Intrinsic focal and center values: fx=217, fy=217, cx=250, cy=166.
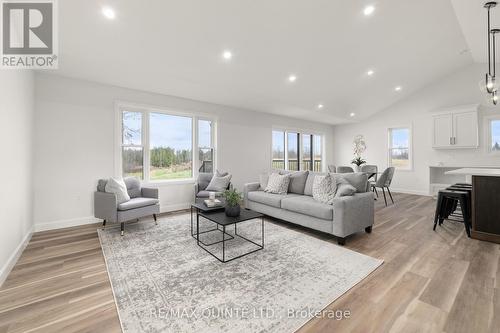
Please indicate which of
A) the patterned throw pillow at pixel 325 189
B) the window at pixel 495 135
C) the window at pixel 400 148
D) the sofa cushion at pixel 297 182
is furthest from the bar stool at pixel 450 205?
the window at pixel 400 148

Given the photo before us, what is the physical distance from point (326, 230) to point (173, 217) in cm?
292

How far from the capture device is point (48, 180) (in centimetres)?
362

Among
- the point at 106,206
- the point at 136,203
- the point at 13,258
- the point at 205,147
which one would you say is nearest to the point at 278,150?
the point at 205,147

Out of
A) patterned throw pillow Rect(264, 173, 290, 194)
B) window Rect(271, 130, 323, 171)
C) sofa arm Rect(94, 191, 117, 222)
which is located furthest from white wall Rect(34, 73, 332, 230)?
window Rect(271, 130, 323, 171)

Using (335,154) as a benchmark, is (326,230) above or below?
below

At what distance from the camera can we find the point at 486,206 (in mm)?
3053

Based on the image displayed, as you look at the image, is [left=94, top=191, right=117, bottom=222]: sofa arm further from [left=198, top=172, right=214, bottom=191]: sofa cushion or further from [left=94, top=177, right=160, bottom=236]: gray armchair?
[left=198, top=172, right=214, bottom=191]: sofa cushion

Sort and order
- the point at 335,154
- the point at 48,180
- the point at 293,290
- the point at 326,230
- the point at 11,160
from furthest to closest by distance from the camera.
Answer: the point at 335,154 → the point at 48,180 → the point at 326,230 → the point at 11,160 → the point at 293,290

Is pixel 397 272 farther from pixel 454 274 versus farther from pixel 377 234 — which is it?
pixel 377 234

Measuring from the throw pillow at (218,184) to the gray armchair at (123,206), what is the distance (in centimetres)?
117

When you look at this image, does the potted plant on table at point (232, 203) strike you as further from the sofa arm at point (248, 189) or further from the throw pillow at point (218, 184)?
the throw pillow at point (218, 184)

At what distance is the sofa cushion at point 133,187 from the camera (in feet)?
13.1

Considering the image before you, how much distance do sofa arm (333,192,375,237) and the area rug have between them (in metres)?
0.28

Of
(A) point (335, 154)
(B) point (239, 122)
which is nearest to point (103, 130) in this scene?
(B) point (239, 122)
